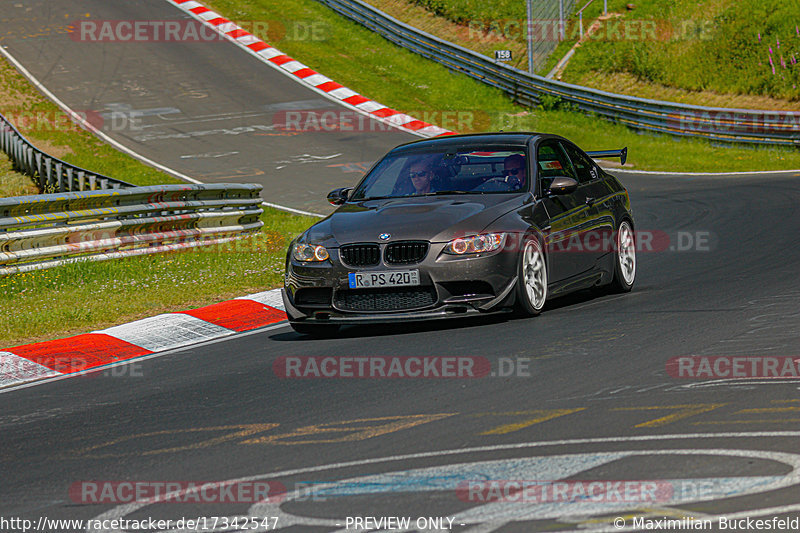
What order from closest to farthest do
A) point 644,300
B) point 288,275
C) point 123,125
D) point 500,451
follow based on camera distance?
point 500,451, point 288,275, point 644,300, point 123,125

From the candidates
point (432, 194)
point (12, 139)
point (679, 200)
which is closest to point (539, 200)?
point (432, 194)

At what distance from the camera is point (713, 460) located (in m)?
4.70

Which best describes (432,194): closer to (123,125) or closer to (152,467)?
(152,467)

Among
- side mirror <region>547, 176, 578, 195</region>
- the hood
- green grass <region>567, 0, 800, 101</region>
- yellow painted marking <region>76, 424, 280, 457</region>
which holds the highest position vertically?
green grass <region>567, 0, 800, 101</region>

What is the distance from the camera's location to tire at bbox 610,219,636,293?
34.0 ft

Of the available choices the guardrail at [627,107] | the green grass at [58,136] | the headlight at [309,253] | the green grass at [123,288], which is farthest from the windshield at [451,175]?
the guardrail at [627,107]

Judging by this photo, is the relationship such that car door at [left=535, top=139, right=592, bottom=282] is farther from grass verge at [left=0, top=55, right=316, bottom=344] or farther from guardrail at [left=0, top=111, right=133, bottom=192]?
guardrail at [left=0, top=111, right=133, bottom=192]

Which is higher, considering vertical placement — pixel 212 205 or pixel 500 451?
pixel 212 205

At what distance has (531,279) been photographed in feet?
29.1

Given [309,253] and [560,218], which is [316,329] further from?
[560,218]

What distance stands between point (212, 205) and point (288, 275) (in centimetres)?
661

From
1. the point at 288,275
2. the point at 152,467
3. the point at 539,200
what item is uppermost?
the point at 539,200

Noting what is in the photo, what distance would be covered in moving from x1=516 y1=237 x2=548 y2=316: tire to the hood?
0.36m

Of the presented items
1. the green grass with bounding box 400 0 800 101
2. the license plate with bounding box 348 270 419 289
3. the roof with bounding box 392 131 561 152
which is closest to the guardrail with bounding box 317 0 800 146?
the green grass with bounding box 400 0 800 101
